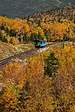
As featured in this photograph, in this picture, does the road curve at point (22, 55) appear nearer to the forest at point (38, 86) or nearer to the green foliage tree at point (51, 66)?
the forest at point (38, 86)

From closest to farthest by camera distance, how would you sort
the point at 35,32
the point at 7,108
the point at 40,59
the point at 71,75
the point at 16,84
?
the point at 7,108, the point at 16,84, the point at 71,75, the point at 40,59, the point at 35,32

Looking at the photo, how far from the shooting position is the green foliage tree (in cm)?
9125

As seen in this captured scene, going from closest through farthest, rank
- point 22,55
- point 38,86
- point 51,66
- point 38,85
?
point 38,86 → point 38,85 → point 51,66 → point 22,55

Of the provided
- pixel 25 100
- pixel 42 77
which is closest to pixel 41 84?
pixel 42 77

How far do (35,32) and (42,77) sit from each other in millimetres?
105194

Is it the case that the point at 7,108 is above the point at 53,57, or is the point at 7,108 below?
below

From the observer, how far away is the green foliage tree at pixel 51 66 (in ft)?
299

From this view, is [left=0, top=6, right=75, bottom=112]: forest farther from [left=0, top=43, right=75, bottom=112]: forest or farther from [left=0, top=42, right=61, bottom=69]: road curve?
[left=0, top=42, right=61, bottom=69]: road curve

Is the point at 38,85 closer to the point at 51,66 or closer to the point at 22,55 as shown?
the point at 51,66

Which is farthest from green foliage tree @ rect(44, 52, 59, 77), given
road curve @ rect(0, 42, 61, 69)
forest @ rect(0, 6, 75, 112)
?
road curve @ rect(0, 42, 61, 69)

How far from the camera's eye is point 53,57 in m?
93.1

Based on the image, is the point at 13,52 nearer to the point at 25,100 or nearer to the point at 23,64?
the point at 23,64

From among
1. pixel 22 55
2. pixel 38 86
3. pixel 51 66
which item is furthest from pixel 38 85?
pixel 22 55

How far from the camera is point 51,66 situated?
3632 inches
